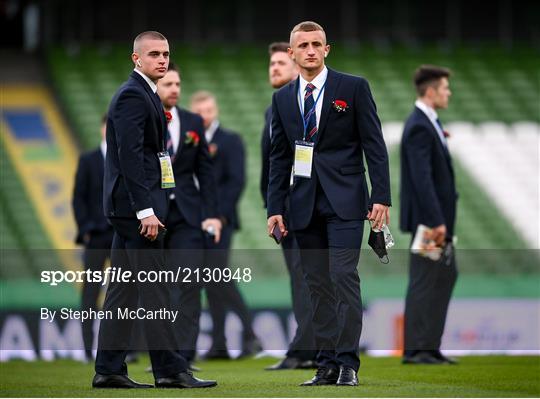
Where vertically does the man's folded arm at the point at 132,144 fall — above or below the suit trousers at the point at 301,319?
above

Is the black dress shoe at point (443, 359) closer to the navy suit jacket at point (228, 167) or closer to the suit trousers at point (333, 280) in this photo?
the navy suit jacket at point (228, 167)

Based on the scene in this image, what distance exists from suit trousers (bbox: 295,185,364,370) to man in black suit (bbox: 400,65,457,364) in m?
2.23

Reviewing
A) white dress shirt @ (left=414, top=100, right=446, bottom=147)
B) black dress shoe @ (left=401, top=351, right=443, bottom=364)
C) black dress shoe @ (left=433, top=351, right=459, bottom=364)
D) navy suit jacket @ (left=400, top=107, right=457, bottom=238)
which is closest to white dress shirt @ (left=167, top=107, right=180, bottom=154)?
navy suit jacket @ (left=400, top=107, right=457, bottom=238)

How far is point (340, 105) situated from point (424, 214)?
2394 millimetres

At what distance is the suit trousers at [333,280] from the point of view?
21.7ft

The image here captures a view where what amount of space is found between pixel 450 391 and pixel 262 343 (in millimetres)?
4169

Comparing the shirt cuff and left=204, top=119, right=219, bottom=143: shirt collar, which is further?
left=204, top=119, right=219, bottom=143: shirt collar

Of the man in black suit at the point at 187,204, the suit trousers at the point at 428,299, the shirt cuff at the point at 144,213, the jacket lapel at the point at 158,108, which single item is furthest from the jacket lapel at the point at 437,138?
the shirt cuff at the point at 144,213

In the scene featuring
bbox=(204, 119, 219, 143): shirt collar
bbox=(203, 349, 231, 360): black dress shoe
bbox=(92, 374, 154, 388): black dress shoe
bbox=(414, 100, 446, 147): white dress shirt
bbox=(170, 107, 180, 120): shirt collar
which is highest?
bbox=(170, 107, 180, 120): shirt collar

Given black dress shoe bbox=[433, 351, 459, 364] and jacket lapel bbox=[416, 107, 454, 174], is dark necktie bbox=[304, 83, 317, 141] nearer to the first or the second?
jacket lapel bbox=[416, 107, 454, 174]

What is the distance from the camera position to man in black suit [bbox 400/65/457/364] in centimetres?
899

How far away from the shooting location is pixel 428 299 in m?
9.12

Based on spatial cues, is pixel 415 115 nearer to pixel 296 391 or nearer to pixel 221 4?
pixel 296 391

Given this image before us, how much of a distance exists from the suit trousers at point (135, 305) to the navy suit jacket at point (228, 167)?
141 inches
